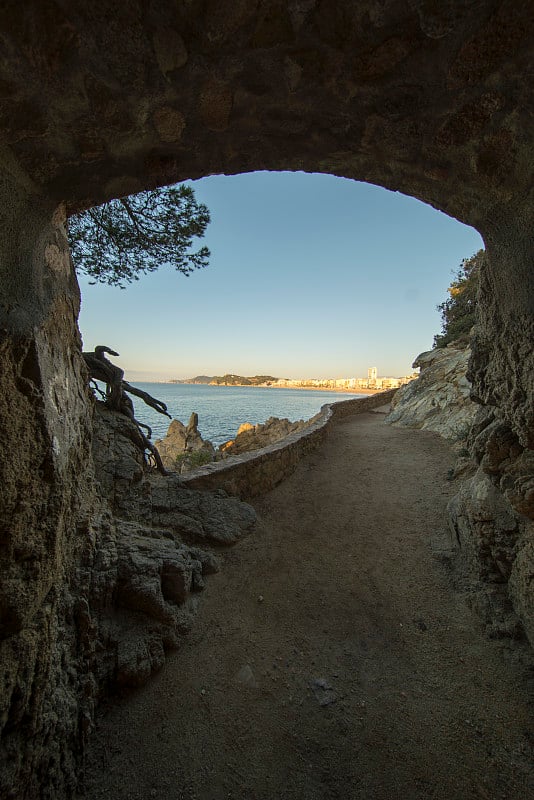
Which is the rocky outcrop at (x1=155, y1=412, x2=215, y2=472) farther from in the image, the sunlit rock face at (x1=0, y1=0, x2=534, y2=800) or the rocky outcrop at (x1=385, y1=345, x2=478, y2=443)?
the sunlit rock face at (x1=0, y1=0, x2=534, y2=800)

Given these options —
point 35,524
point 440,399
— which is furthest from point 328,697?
point 440,399

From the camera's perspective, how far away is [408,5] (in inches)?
53.2

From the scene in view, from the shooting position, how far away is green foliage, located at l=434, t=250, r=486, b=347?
13352mm

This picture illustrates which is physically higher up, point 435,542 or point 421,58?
point 421,58

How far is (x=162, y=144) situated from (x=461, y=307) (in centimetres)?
1564

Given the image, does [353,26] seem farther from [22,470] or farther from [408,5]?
[22,470]

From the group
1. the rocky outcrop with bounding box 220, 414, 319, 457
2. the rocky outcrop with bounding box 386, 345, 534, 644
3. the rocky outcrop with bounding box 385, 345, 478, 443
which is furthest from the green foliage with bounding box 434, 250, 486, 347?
the rocky outcrop with bounding box 386, 345, 534, 644

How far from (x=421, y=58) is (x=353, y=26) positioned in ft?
1.23

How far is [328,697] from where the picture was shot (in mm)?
2531

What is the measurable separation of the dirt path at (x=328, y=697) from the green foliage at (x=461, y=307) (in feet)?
39.5

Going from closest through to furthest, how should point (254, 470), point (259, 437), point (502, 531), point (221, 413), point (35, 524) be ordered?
point (35, 524) → point (502, 531) → point (254, 470) → point (259, 437) → point (221, 413)

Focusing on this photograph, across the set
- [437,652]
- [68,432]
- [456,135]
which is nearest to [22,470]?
[68,432]

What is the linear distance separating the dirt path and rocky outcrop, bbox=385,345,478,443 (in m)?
5.18

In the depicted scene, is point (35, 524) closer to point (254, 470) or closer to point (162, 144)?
point (162, 144)
